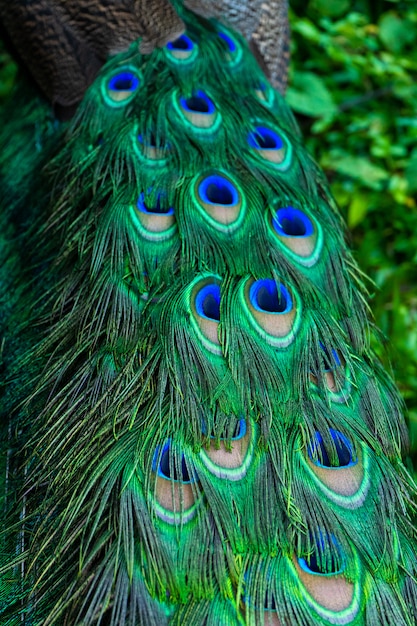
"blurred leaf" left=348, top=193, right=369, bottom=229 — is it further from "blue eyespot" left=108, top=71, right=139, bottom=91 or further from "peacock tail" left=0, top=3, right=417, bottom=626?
"blue eyespot" left=108, top=71, right=139, bottom=91

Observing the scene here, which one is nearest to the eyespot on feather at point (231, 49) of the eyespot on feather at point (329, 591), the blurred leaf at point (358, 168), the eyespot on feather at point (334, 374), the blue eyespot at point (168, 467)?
the eyespot on feather at point (334, 374)

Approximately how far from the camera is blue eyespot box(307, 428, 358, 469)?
123cm

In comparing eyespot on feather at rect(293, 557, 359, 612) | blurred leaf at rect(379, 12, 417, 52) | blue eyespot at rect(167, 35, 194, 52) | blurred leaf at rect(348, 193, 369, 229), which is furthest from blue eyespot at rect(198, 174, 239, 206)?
blurred leaf at rect(379, 12, 417, 52)

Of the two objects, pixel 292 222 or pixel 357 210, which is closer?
pixel 292 222

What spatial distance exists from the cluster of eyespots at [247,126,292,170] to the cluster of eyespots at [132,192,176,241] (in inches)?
12.2

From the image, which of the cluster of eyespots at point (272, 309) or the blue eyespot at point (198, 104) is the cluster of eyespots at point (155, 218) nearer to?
the cluster of eyespots at point (272, 309)

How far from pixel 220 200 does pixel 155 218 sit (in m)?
0.16

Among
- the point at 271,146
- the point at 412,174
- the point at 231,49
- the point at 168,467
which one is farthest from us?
the point at 412,174

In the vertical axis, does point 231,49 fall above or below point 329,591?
above

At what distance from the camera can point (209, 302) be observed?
4.64 feet

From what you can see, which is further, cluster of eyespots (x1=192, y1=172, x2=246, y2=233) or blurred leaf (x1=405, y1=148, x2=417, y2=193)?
blurred leaf (x1=405, y1=148, x2=417, y2=193)

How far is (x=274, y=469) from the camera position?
120 centimetres

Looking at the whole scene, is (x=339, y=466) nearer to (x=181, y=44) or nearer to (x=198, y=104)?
(x=198, y=104)

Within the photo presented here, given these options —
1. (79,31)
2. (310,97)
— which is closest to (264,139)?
(79,31)
